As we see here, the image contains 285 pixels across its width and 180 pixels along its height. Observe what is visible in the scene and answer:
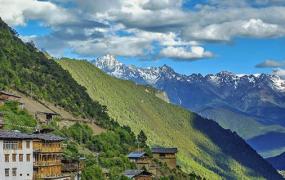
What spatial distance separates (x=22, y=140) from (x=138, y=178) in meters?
61.8

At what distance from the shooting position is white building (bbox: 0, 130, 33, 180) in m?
109

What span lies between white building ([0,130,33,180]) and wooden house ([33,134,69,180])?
12.6 ft

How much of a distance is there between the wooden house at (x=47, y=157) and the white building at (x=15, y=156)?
151 inches

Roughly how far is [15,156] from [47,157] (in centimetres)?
1649

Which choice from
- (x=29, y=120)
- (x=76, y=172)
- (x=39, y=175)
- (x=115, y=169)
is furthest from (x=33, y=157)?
(x=29, y=120)

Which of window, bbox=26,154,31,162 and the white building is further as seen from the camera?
window, bbox=26,154,31,162

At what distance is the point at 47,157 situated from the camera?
128125mm

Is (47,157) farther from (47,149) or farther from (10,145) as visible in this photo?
(10,145)

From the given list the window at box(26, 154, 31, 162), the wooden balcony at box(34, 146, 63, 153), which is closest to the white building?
the window at box(26, 154, 31, 162)

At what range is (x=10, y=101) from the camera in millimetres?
193875

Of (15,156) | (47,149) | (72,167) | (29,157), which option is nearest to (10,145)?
(15,156)

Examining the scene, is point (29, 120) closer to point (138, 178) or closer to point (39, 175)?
point (138, 178)

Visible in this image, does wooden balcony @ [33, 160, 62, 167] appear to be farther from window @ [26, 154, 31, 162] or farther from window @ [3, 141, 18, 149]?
window @ [3, 141, 18, 149]

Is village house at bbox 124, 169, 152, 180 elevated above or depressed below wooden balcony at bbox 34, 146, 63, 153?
below
